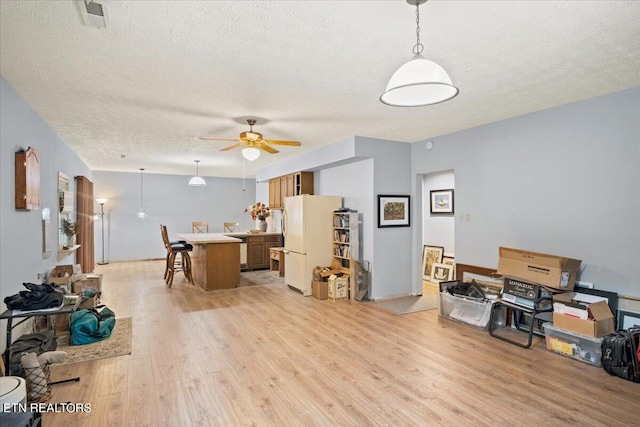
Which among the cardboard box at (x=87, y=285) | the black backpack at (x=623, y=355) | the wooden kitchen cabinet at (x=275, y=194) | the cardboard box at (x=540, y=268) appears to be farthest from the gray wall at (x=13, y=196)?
the black backpack at (x=623, y=355)

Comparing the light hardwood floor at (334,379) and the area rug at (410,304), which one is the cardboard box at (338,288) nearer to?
the area rug at (410,304)

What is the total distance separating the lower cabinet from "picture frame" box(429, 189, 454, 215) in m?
3.89

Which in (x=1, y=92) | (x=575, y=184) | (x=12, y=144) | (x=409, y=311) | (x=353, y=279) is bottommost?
(x=409, y=311)

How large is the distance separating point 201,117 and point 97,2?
226cm

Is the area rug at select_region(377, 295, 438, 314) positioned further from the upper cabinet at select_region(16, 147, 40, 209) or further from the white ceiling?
the upper cabinet at select_region(16, 147, 40, 209)

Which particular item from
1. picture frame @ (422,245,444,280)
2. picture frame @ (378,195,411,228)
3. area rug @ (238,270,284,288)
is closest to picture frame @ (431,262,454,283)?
picture frame @ (422,245,444,280)

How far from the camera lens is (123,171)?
30.8ft

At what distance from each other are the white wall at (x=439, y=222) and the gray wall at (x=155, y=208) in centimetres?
620

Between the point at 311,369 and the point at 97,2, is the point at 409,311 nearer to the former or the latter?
the point at 311,369

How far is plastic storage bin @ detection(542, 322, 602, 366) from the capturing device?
3072 mm

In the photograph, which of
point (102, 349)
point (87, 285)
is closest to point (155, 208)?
point (87, 285)

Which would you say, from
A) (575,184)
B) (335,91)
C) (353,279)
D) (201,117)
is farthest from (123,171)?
(575,184)

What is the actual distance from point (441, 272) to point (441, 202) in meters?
1.40

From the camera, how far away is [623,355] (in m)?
2.84
